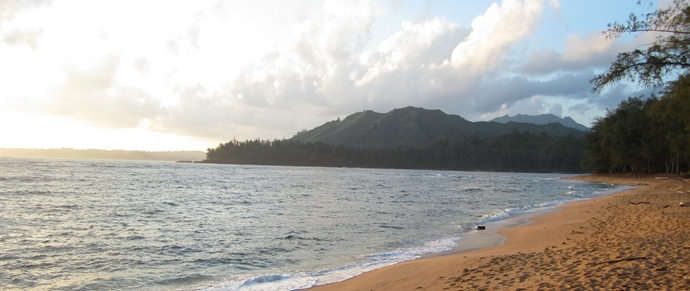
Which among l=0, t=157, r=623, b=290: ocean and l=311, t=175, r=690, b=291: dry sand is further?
l=0, t=157, r=623, b=290: ocean

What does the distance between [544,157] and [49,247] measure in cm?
20066

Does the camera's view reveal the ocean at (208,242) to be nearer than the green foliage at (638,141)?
Yes

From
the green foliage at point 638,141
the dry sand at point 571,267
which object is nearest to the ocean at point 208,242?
the dry sand at point 571,267

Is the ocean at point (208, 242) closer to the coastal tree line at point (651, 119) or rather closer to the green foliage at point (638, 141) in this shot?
the coastal tree line at point (651, 119)

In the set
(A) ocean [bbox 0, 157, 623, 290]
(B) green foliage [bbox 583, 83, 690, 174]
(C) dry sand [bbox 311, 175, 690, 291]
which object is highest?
(B) green foliage [bbox 583, 83, 690, 174]

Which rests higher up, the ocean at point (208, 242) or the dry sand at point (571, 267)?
the dry sand at point (571, 267)

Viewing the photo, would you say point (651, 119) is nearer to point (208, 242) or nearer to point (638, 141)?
point (638, 141)

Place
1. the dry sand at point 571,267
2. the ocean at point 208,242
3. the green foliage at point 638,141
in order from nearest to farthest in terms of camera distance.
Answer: the dry sand at point 571,267 < the ocean at point 208,242 < the green foliage at point 638,141

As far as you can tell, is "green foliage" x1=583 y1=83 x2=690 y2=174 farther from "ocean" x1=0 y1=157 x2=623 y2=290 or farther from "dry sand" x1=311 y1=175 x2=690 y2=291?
"dry sand" x1=311 y1=175 x2=690 y2=291

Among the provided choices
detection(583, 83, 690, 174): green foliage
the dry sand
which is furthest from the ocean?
detection(583, 83, 690, 174): green foliage

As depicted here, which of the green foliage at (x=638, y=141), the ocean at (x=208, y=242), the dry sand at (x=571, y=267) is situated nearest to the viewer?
the dry sand at (x=571, y=267)

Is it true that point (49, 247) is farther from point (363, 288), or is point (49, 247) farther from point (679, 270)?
point (679, 270)

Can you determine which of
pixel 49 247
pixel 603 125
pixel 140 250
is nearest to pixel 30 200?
pixel 49 247

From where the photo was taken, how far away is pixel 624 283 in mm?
7820
